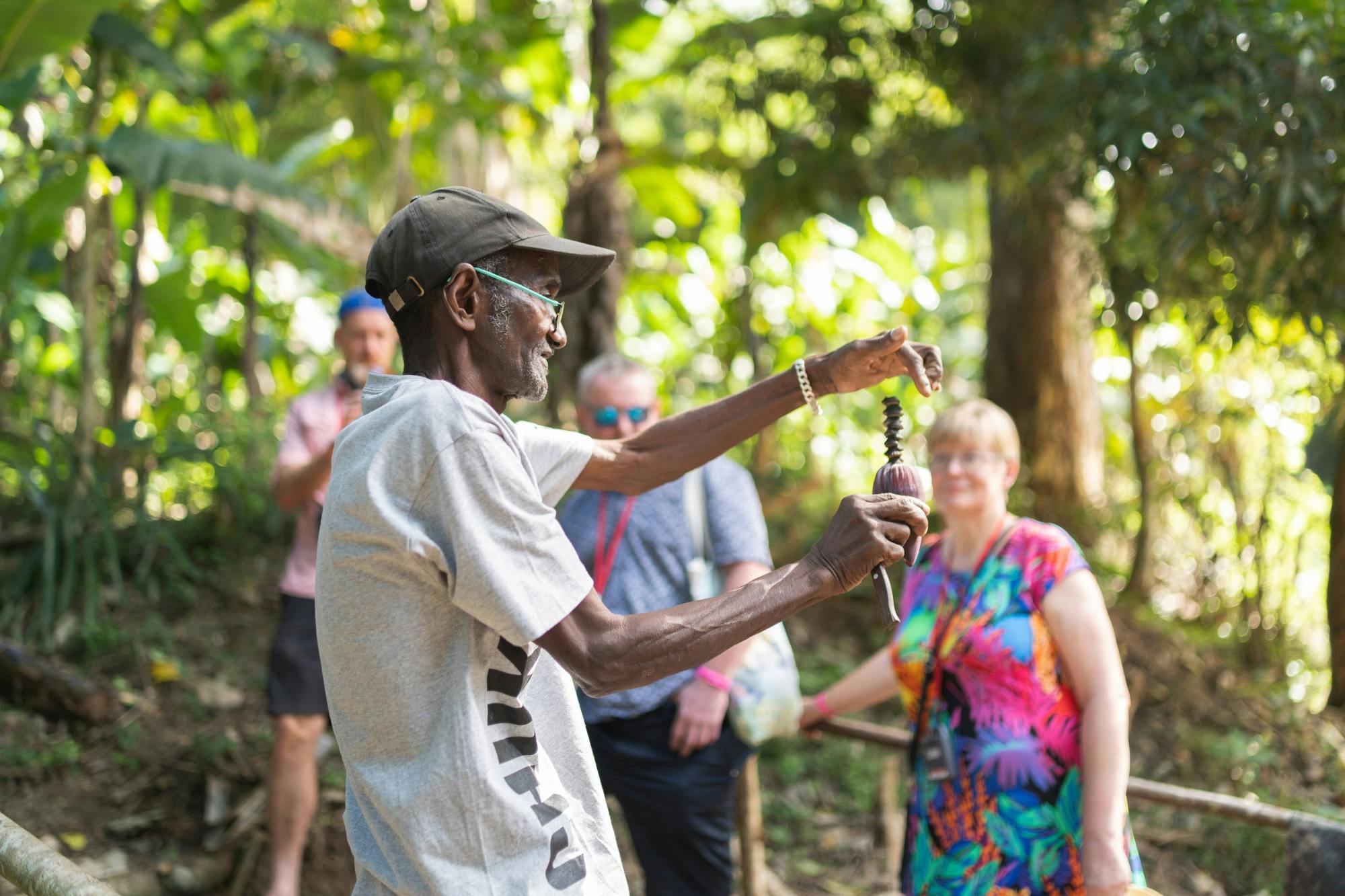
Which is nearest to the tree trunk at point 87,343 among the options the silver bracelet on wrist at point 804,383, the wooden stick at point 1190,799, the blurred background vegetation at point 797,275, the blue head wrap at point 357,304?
the blurred background vegetation at point 797,275

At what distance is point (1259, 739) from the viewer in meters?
5.33

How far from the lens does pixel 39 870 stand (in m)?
1.84

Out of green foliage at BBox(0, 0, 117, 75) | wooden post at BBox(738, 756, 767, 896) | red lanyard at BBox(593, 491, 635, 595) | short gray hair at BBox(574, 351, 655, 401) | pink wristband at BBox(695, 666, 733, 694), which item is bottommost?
wooden post at BBox(738, 756, 767, 896)

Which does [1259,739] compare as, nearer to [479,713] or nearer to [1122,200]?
[1122,200]

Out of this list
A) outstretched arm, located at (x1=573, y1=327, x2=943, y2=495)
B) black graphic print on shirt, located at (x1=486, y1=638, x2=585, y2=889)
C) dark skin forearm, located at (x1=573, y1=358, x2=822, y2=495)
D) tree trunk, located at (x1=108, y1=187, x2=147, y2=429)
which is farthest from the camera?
tree trunk, located at (x1=108, y1=187, x2=147, y2=429)

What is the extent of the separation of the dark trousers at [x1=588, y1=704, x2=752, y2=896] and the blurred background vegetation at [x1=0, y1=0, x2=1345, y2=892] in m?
1.93

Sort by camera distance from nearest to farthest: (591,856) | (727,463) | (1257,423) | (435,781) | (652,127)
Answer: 1. (435,781)
2. (591,856)
3. (727,463)
4. (1257,423)
5. (652,127)

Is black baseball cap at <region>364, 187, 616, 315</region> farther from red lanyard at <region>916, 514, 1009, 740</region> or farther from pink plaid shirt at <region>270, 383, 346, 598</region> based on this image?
pink plaid shirt at <region>270, 383, 346, 598</region>

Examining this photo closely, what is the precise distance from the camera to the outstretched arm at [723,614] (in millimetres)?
1617

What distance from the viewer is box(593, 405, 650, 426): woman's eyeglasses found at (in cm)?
342

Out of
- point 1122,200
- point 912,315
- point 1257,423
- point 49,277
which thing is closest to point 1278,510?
point 1257,423

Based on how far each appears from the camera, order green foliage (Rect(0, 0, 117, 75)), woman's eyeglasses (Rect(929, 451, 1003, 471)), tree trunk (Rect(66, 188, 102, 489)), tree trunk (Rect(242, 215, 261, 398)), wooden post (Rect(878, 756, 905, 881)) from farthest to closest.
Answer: tree trunk (Rect(242, 215, 261, 398)) → tree trunk (Rect(66, 188, 102, 489)) → green foliage (Rect(0, 0, 117, 75)) → wooden post (Rect(878, 756, 905, 881)) → woman's eyeglasses (Rect(929, 451, 1003, 471))

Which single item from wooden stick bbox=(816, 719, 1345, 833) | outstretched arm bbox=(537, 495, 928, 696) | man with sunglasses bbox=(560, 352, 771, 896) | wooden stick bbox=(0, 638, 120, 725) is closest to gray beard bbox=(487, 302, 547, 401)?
outstretched arm bbox=(537, 495, 928, 696)

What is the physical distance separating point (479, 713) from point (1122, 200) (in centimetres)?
453
